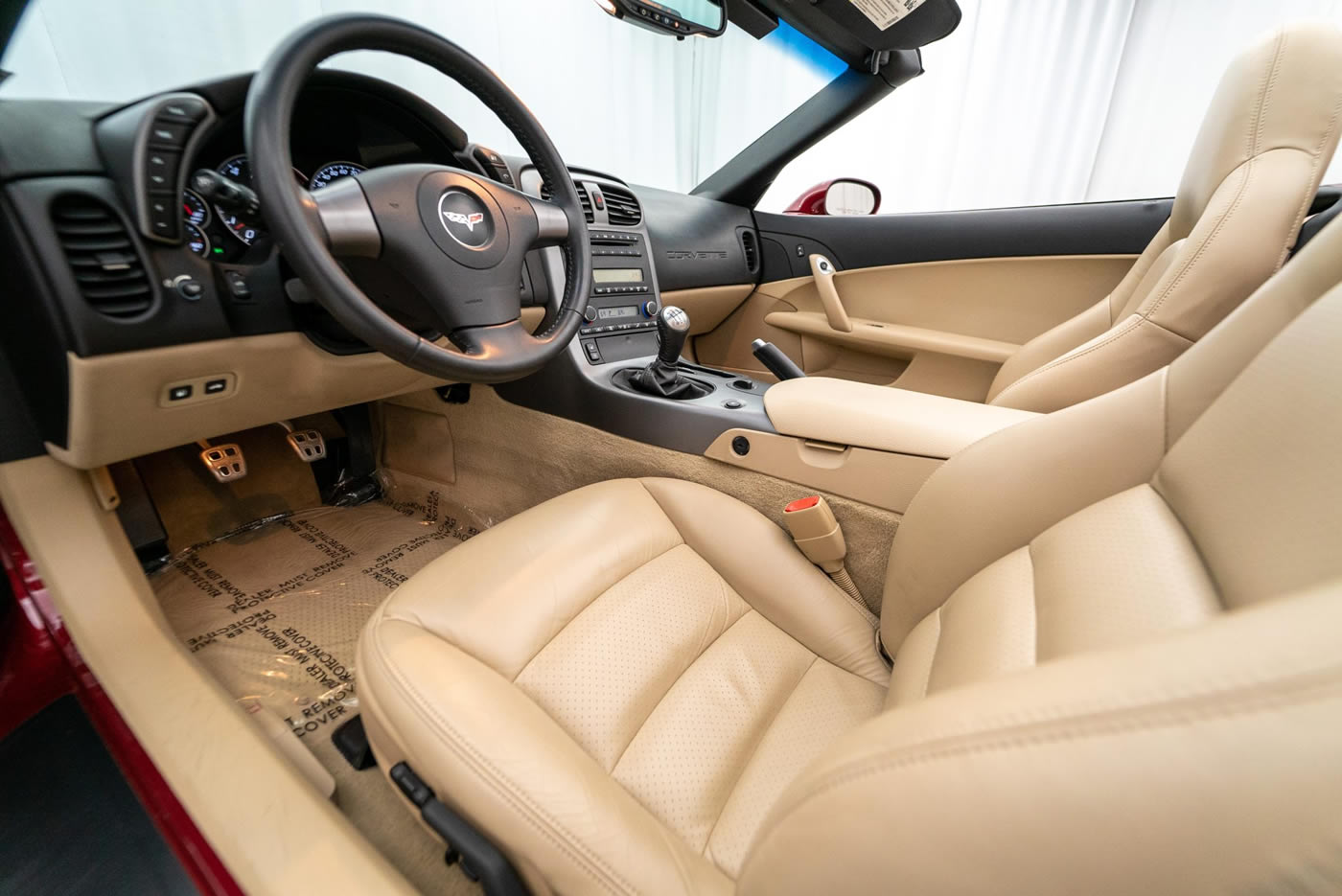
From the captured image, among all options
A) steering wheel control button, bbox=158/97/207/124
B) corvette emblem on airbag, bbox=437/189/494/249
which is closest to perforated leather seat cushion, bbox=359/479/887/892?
corvette emblem on airbag, bbox=437/189/494/249

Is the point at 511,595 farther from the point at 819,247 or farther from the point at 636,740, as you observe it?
the point at 819,247

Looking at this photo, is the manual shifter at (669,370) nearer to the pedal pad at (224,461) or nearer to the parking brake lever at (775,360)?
the parking brake lever at (775,360)

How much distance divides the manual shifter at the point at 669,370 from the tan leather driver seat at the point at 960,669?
24 cm

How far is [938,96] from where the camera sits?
7.14ft

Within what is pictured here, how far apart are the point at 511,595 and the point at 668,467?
16.0 inches

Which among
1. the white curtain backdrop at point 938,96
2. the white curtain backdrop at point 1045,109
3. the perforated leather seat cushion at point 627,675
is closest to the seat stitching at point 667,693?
the perforated leather seat cushion at point 627,675

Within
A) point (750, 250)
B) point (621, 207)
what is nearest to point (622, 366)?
point (621, 207)

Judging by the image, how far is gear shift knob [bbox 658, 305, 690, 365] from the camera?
1031mm

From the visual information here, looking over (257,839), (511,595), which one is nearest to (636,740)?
(511,595)

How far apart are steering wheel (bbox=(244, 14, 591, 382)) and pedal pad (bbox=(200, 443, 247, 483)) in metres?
0.82

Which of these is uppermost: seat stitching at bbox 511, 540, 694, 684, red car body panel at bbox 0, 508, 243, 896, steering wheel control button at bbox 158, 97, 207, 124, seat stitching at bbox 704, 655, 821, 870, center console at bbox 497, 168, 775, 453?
steering wheel control button at bbox 158, 97, 207, 124

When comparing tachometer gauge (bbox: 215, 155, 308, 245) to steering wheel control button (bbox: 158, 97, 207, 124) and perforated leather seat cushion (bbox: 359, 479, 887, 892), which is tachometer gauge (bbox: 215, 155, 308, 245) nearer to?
steering wheel control button (bbox: 158, 97, 207, 124)

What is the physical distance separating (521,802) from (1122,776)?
42 cm

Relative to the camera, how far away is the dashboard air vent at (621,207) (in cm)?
137
